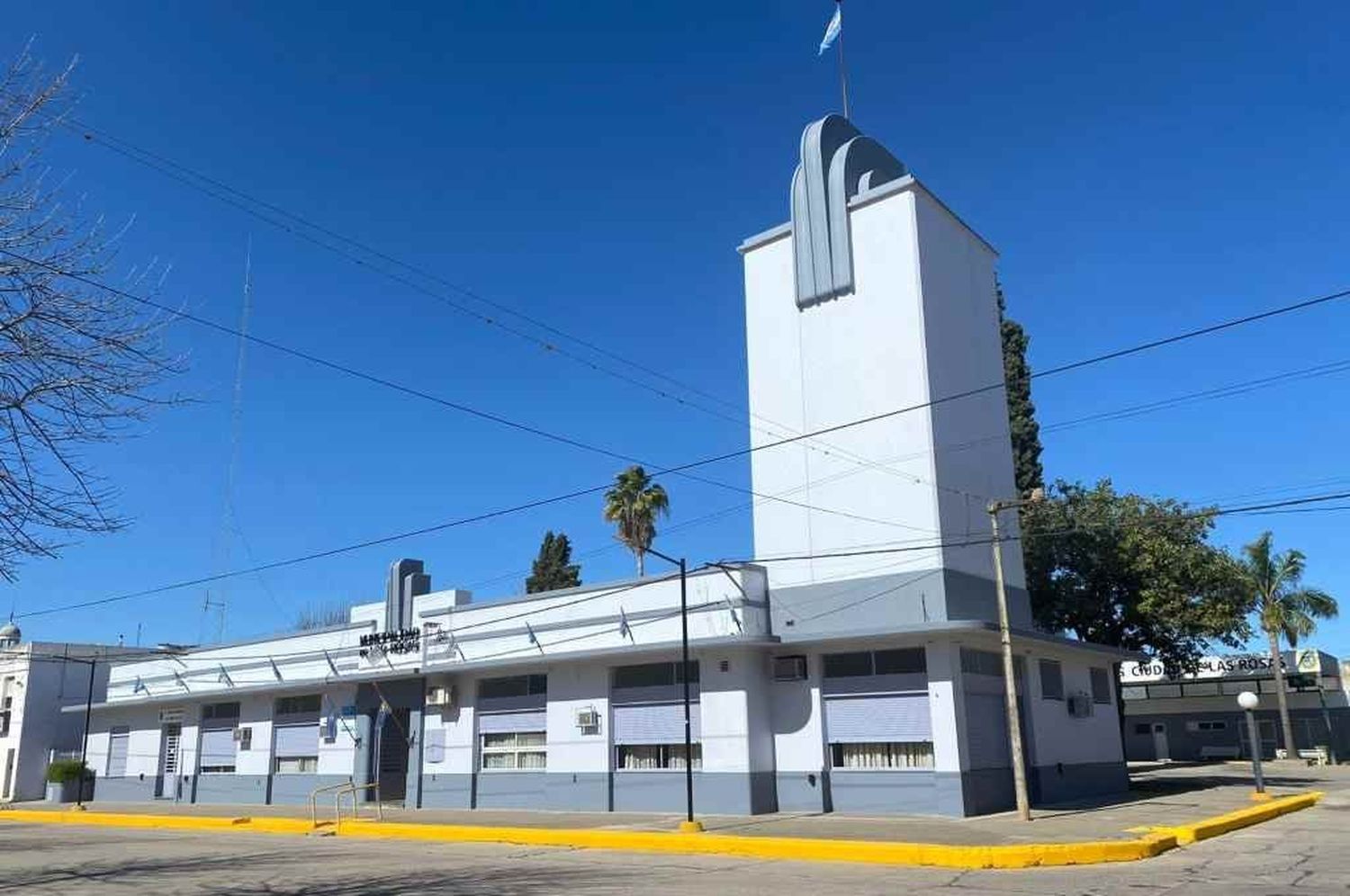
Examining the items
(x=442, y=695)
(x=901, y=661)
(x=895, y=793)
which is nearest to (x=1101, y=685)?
(x=901, y=661)

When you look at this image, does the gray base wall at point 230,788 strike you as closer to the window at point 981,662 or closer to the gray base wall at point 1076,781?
the window at point 981,662

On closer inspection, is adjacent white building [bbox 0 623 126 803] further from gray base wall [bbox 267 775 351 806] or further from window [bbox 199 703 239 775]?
gray base wall [bbox 267 775 351 806]

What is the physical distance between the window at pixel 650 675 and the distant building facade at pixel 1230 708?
128ft

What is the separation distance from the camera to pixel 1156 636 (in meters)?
34.6

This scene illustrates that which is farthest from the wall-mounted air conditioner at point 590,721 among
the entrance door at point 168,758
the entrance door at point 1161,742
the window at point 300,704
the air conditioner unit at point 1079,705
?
the entrance door at point 1161,742

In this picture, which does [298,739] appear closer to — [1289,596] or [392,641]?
[392,641]

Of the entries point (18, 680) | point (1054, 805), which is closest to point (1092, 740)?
point (1054, 805)

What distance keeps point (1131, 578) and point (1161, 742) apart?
32.2 metres

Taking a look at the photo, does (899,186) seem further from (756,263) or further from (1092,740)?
(1092,740)

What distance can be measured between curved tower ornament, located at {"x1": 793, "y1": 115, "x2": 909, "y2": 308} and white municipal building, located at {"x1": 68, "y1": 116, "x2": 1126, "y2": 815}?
2.9 inches

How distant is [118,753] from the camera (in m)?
43.0

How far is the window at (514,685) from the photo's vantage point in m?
29.3

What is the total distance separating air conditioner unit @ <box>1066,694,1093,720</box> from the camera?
1123 inches

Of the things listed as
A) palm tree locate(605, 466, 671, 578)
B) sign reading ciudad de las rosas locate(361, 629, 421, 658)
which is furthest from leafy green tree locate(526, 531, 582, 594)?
sign reading ciudad de las rosas locate(361, 629, 421, 658)
